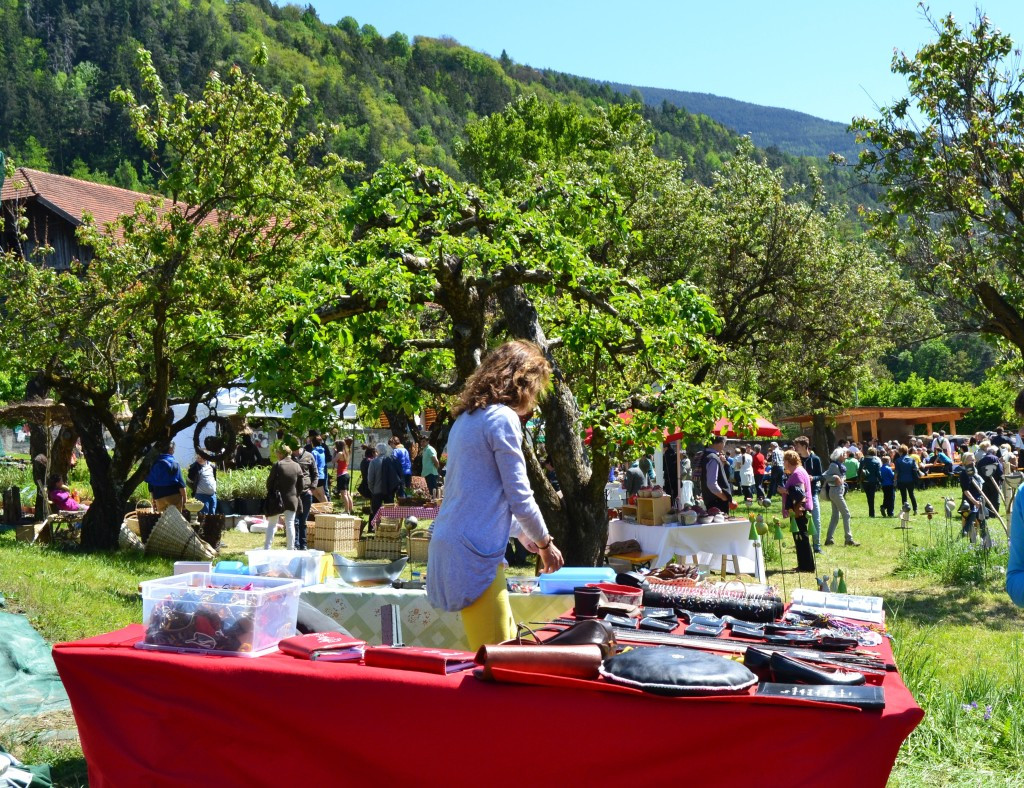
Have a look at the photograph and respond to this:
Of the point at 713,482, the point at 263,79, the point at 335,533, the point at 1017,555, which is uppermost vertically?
the point at 263,79

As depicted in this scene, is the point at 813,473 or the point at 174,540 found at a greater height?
the point at 813,473

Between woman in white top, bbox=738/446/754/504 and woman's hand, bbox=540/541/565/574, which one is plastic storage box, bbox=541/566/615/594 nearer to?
woman's hand, bbox=540/541/565/574

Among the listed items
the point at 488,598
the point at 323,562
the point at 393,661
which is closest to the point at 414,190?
the point at 323,562

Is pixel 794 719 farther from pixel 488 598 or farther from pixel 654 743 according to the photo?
pixel 488 598

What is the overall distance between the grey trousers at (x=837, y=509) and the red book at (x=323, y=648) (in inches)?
528

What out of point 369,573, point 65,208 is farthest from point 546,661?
point 65,208

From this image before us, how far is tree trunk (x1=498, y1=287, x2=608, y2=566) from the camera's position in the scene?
8391 mm

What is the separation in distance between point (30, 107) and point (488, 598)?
107 m

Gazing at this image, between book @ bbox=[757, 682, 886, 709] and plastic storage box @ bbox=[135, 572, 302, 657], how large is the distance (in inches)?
63.9

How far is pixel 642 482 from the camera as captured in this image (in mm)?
16500

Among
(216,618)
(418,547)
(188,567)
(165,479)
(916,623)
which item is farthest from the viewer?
(165,479)

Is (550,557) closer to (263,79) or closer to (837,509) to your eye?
(837,509)

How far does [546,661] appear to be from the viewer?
2.71m

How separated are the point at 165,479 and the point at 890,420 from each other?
146 feet
